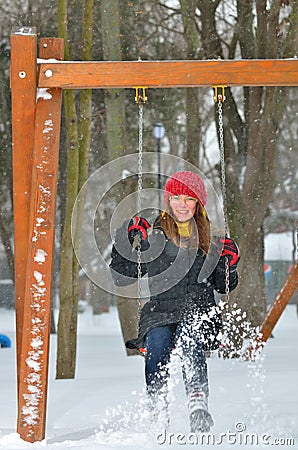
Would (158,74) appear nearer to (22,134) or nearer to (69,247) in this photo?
(22,134)

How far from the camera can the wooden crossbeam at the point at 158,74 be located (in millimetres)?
4500

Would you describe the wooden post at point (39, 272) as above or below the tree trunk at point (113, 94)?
below

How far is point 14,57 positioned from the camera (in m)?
4.48

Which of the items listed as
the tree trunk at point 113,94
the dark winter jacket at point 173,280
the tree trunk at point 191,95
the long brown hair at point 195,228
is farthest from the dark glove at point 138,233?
the tree trunk at point 191,95

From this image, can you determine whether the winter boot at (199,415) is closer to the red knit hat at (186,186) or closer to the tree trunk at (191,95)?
the red knit hat at (186,186)

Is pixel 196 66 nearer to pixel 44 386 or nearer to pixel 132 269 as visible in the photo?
pixel 132 269

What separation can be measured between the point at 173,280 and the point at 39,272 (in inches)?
28.3

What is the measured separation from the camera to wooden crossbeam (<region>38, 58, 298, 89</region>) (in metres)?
4.50

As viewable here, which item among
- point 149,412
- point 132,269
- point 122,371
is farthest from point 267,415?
point 122,371

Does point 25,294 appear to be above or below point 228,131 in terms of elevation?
below

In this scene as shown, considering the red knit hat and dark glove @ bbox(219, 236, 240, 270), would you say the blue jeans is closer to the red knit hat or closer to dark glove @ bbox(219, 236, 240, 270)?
dark glove @ bbox(219, 236, 240, 270)

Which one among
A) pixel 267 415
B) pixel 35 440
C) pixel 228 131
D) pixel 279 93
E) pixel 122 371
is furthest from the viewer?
pixel 228 131

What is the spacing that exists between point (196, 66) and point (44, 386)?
75.5 inches

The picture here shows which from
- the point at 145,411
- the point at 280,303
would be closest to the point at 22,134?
the point at 145,411
